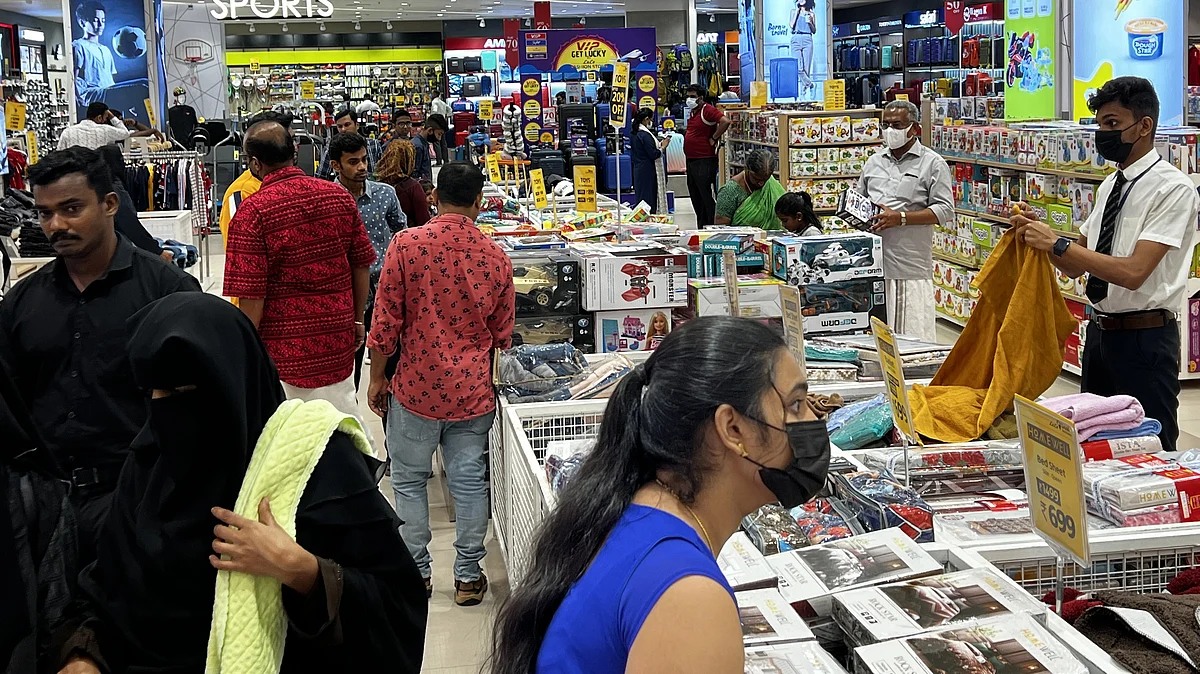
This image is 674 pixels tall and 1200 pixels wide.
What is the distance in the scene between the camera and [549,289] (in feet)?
16.8

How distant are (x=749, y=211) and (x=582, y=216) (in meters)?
1.11

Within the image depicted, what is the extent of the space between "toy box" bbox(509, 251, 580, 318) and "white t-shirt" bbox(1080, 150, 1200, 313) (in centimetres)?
211

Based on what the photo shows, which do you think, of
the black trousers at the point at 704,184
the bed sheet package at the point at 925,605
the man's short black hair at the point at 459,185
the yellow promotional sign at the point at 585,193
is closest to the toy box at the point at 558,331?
the man's short black hair at the point at 459,185

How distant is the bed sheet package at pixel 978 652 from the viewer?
1836mm

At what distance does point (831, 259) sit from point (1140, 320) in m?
1.35

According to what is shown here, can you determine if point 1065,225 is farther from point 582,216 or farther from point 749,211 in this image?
point 582,216

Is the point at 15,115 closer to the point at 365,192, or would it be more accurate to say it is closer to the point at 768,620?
the point at 365,192

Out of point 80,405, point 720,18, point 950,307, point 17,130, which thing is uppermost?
point 720,18

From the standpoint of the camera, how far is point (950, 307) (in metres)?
8.73

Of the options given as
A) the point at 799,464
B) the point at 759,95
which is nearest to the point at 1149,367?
the point at 799,464

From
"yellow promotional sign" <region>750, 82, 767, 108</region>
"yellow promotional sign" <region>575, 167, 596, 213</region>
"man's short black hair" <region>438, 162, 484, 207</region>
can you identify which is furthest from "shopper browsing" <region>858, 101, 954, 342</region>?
"yellow promotional sign" <region>750, 82, 767, 108</region>

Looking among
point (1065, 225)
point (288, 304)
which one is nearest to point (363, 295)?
point (288, 304)

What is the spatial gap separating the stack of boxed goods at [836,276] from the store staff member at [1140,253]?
3.59 ft

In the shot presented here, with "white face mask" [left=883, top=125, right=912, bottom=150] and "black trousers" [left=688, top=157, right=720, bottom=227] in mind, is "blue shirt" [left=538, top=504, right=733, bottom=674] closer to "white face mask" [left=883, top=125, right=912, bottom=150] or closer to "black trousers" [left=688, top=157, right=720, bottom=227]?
"white face mask" [left=883, top=125, right=912, bottom=150]
